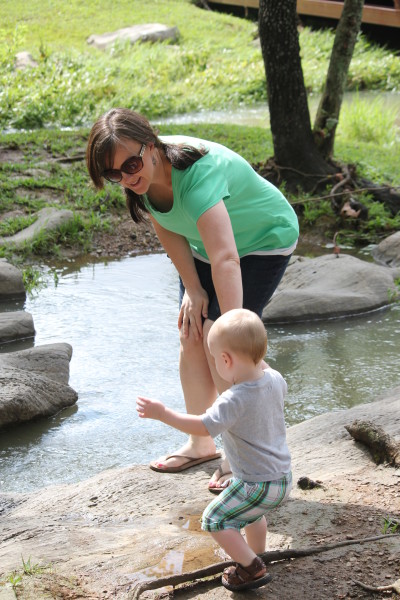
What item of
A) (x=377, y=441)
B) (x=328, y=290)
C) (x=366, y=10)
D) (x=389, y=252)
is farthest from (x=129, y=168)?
(x=366, y=10)

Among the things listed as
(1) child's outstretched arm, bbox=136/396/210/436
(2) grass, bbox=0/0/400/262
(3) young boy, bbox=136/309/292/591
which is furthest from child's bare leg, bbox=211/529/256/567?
(2) grass, bbox=0/0/400/262

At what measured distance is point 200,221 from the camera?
9.09 feet

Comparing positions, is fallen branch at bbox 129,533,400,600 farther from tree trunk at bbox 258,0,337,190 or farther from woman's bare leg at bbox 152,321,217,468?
tree trunk at bbox 258,0,337,190

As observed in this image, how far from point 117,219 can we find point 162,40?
11.3 metres

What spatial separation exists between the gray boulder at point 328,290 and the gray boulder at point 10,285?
190cm

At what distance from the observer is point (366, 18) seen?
61.0ft

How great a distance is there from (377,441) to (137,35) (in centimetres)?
1647

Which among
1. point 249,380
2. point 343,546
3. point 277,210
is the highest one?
point 277,210

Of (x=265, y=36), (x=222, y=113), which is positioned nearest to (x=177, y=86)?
(x=222, y=113)

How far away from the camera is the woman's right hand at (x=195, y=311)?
3.16m

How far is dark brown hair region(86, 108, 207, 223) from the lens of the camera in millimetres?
2791

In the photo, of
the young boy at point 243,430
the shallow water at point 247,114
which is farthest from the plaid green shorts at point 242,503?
the shallow water at point 247,114

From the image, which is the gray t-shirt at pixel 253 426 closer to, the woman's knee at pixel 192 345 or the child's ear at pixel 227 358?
the child's ear at pixel 227 358

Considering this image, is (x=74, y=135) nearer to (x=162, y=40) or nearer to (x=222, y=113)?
(x=222, y=113)
